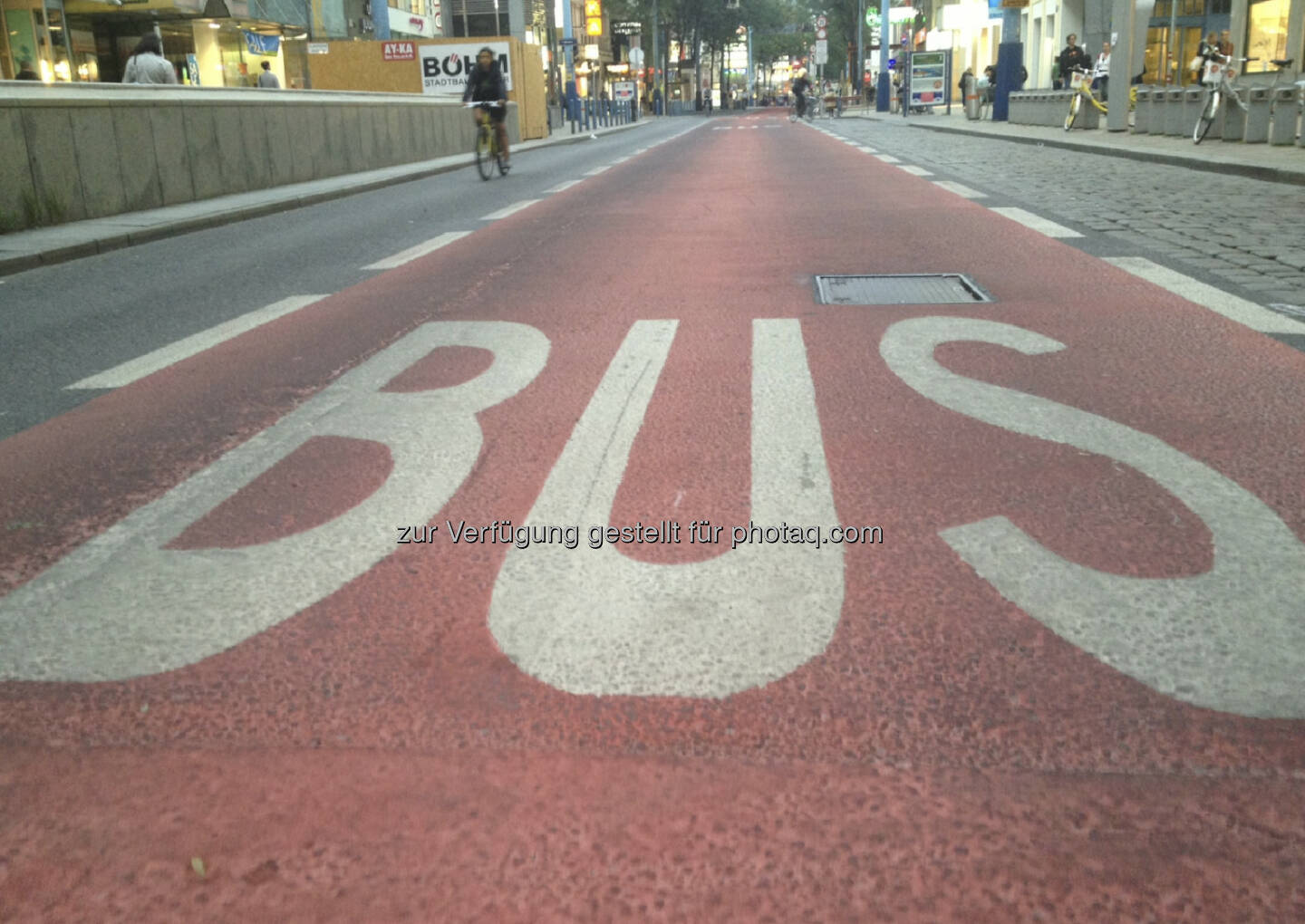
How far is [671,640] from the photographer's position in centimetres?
248

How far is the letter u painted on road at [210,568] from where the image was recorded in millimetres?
2518

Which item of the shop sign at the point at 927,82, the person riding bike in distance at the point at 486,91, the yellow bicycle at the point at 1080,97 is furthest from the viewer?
the shop sign at the point at 927,82

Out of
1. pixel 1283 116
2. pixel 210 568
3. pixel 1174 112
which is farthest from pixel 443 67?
pixel 210 568

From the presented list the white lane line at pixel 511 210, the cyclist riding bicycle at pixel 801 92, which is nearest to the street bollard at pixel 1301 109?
the white lane line at pixel 511 210

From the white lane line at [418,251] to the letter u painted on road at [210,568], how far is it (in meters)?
4.47

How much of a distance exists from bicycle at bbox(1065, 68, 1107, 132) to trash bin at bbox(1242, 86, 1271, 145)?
8071 millimetres

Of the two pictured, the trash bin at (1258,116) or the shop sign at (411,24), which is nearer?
the trash bin at (1258,116)

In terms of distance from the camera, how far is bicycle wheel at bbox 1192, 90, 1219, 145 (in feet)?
58.5

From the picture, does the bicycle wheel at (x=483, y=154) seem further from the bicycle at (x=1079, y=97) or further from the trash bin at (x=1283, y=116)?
the bicycle at (x=1079, y=97)

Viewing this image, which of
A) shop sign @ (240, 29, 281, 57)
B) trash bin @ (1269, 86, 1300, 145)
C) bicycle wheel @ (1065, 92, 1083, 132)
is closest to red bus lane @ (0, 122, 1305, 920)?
trash bin @ (1269, 86, 1300, 145)

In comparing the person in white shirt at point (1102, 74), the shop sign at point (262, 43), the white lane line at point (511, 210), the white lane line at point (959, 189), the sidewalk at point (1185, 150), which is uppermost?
the shop sign at point (262, 43)

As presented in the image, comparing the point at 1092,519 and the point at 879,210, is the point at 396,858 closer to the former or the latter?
the point at 1092,519

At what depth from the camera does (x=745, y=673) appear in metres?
2.33

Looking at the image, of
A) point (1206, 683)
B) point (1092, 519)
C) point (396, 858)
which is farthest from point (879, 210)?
point (396, 858)
